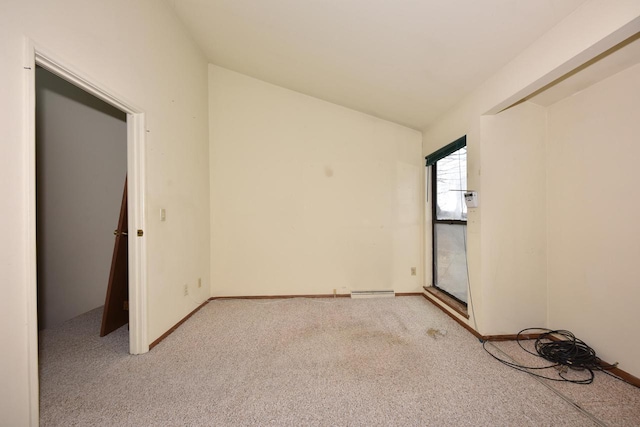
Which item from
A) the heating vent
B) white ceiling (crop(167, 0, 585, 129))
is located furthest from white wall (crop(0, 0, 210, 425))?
the heating vent

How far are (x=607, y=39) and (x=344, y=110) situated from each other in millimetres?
2420

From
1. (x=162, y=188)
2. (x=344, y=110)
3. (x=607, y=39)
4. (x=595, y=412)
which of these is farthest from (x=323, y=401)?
(x=344, y=110)

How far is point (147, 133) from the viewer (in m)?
2.00

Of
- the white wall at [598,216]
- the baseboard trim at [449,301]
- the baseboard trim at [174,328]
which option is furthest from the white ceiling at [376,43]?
the baseboard trim at [174,328]

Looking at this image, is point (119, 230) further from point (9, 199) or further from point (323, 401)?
point (323, 401)

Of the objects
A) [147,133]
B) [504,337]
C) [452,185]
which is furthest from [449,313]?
[147,133]

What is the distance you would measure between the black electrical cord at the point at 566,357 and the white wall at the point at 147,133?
2.85 meters

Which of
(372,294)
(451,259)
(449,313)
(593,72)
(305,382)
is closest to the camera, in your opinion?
(305,382)

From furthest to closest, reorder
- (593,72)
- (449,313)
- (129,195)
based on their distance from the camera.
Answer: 1. (449,313)
2. (129,195)
3. (593,72)

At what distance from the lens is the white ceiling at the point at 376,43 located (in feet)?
4.98

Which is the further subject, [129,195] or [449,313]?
[449,313]

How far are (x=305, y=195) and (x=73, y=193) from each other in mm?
2588

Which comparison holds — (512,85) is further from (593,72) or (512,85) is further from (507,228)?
(507,228)

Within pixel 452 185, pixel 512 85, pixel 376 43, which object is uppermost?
pixel 376 43
